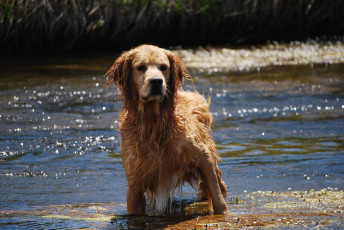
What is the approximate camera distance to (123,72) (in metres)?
5.57

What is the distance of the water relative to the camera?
6520mm

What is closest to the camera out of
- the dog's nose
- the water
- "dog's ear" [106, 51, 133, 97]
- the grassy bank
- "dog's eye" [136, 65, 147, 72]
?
the dog's nose

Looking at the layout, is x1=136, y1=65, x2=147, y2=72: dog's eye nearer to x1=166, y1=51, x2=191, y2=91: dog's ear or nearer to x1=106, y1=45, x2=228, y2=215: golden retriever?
x1=106, y1=45, x2=228, y2=215: golden retriever

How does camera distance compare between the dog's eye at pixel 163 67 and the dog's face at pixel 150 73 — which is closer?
the dog's face at pixel 150 73

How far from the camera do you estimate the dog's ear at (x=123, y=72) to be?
5566 mm

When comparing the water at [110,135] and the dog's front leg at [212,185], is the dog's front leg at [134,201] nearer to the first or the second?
the water at [110,135]

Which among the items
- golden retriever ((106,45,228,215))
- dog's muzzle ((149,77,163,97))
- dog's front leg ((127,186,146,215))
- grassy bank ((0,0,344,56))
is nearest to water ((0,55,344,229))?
dog's front leg ((127,186,146,215))

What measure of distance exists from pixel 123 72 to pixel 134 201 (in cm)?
121

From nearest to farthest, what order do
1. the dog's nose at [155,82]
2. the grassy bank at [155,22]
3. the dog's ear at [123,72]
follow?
the dog's nose at [155,82] → the dog's ear at [123,72] → the grassy bank at [155,22]

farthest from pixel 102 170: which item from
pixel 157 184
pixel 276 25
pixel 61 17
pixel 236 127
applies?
pixel 276 25

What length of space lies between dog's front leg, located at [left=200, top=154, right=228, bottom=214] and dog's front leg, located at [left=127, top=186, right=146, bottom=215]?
645 millimetres

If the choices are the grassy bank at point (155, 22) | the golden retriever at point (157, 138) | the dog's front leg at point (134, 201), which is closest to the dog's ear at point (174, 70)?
the golden retriever at point (157, 138)

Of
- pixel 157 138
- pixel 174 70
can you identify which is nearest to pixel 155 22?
pixel 174 70

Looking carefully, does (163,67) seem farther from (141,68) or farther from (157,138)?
(157,138)
